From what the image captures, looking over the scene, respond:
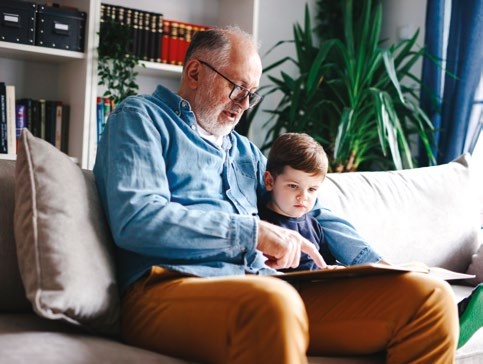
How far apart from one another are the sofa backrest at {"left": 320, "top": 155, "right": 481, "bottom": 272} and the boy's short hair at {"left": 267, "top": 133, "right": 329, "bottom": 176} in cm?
41

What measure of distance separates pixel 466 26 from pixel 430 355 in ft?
7.98

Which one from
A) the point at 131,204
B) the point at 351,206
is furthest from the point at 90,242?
the point at 351,206

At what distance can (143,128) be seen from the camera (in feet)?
5.35

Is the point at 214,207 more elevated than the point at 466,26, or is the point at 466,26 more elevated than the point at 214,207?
the point at 466,26

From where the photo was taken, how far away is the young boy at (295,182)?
6.27ft

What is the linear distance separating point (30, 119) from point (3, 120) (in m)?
0.14

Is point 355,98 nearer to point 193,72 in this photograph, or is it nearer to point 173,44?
point 173,44

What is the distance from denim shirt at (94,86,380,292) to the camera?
4.91 feet

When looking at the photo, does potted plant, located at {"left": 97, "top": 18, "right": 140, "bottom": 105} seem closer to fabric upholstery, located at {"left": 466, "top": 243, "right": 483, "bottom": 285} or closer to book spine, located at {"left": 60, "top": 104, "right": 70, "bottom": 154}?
book spine, located at {"left": 60, "top": 104, "right": 70, "bottom": 154}

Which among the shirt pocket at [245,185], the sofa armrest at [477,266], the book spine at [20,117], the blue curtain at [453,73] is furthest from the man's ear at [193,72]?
the blue curtain at [453,73]

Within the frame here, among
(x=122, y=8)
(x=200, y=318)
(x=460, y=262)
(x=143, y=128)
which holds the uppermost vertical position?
(x=122, y=8)

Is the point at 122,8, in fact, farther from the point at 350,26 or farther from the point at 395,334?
the point at 395,334

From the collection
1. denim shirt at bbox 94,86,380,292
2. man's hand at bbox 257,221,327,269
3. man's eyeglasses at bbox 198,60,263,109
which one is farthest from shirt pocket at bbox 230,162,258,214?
man's hand at bbox 257,221,327,269

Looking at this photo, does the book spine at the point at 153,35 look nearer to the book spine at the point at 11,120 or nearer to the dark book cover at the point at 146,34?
the dark book cover at the point at 146,34
